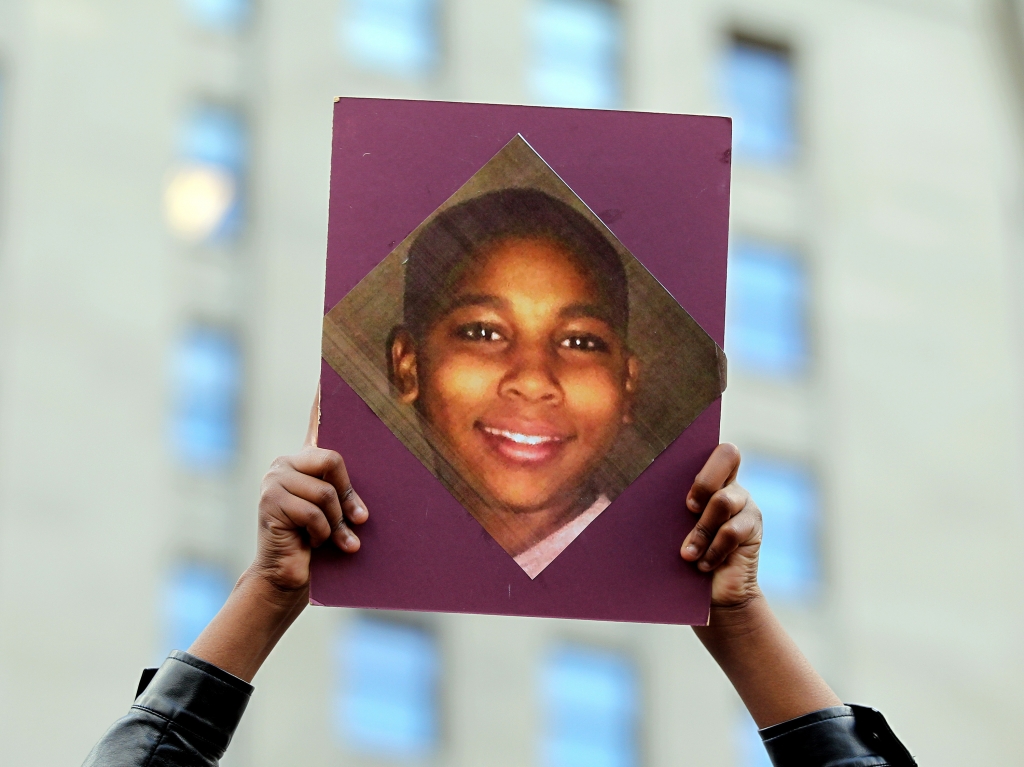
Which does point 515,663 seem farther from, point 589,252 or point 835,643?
point 589,252

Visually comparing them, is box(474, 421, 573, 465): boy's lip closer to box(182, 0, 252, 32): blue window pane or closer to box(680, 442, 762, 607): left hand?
box(680, 442, 762, 607): left hand

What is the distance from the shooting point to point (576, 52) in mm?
23188

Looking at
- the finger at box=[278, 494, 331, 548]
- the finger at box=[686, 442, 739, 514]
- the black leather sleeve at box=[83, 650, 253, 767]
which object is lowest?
the black leather sleeve at box=[83, 650, 253, 767]

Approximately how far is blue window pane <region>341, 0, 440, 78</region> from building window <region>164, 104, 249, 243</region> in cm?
197

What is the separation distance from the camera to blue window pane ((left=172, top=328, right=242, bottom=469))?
20.0 m

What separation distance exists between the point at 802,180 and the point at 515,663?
26.2 feet

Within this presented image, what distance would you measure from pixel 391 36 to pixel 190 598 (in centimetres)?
771

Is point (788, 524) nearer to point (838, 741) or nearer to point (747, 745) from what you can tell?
point (747, 745)

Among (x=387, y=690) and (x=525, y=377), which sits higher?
(x=387, y=690)

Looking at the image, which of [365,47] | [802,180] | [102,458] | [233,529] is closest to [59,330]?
→ [102,458]

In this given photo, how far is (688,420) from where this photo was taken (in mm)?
3211

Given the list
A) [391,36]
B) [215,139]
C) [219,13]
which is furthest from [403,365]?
[391,36]

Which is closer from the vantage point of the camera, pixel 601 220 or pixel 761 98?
pixel 601 220

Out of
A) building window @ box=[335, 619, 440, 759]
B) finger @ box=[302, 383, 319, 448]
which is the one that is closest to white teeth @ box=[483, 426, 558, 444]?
finger @ box=[302, 383, 319, 448]
